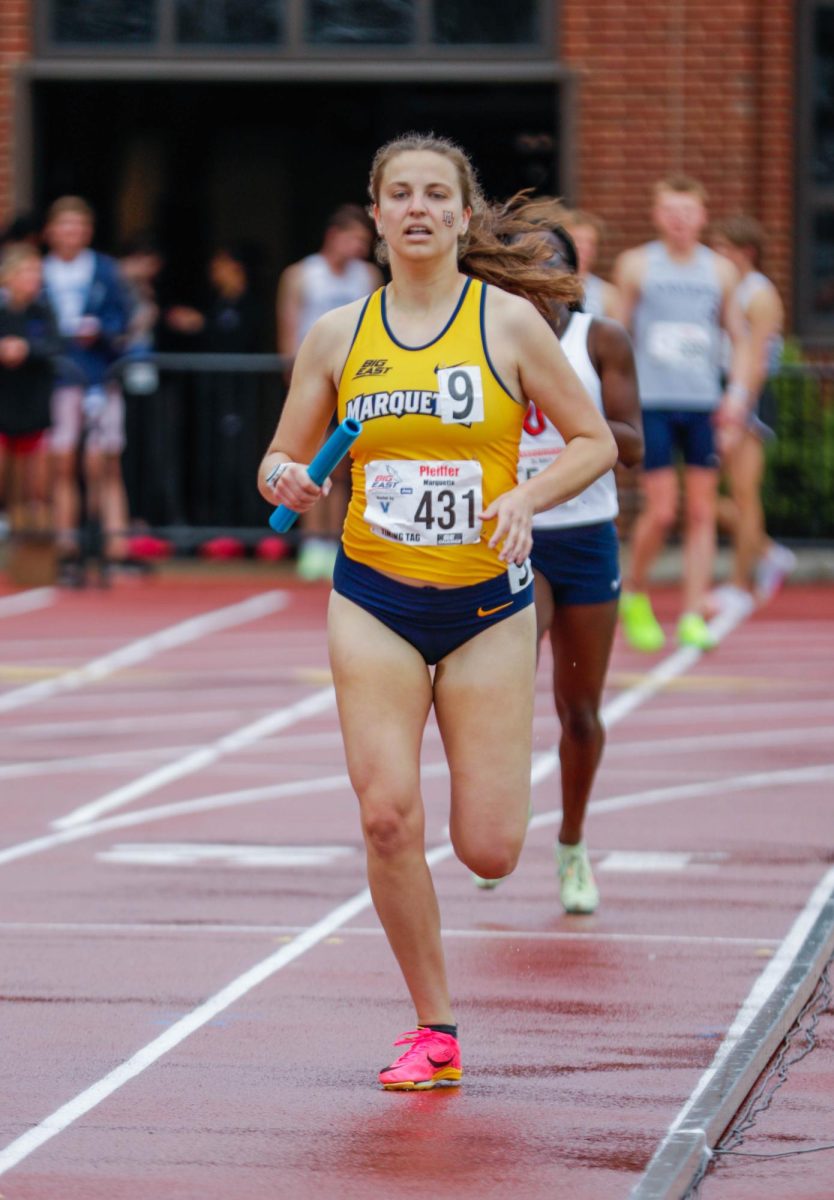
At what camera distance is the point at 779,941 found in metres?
7.50

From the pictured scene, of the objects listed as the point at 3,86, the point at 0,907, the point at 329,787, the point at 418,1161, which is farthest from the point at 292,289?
the point at 418,1161

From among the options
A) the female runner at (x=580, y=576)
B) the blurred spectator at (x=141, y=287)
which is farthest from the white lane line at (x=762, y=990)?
the blurred spectator at (x=141, y=287)

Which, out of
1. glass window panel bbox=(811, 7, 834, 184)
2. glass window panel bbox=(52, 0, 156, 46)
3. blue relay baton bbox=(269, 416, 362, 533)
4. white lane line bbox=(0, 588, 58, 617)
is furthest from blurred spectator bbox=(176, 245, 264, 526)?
blue relay baton bbox=(269, 416, 362, 533)

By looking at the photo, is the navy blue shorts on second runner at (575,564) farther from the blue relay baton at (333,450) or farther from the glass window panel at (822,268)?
the glass window panel at (822,268)

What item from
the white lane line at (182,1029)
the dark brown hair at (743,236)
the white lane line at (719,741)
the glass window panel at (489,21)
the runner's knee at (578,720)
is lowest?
the white lane line at (719,741)

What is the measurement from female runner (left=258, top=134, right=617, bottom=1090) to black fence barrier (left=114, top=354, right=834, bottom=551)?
37.7 ft

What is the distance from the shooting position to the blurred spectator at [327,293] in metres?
17.0

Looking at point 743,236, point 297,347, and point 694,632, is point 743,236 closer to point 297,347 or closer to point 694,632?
point 694,632

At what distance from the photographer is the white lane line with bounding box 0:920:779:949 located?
24.9ft

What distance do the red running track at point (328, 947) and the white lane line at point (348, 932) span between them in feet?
0.05

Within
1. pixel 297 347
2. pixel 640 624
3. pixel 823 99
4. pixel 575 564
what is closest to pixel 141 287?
pixel 297 347

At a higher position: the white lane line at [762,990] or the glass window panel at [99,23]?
the glass window panel at [99,23]

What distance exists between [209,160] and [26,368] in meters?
5.44

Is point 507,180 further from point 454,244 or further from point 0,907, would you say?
point 454,244
